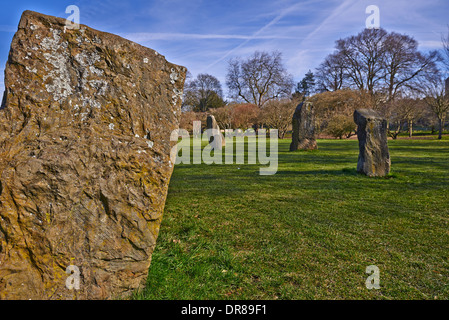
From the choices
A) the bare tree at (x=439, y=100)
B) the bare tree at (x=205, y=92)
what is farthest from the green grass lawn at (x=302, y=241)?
the bare tree at (x=205, y=92)

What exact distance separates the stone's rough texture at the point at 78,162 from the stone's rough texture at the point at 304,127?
1131 cm

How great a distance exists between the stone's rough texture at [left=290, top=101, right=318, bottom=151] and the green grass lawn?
6.83 m

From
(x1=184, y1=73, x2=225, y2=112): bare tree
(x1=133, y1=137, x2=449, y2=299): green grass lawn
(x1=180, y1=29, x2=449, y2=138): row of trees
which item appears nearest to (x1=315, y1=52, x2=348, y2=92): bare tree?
(x1=180, y1=29, x2=449, y2=138): row of trees

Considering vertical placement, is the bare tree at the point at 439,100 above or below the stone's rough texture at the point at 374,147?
above

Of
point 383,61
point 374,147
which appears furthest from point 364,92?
point 374,147

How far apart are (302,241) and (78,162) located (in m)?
2.65

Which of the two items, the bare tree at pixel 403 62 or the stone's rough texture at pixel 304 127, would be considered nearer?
the stone's rough texture at pixel 304 127

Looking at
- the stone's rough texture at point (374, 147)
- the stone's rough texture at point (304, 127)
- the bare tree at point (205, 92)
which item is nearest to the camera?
the stone's rough texture at point (374, 147)

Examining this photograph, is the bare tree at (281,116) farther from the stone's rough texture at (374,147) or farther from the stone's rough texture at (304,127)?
the stone's rough texture at (374,147)

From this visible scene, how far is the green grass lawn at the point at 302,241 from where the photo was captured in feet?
7.93

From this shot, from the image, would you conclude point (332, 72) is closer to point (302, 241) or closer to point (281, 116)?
point (281, 116)
